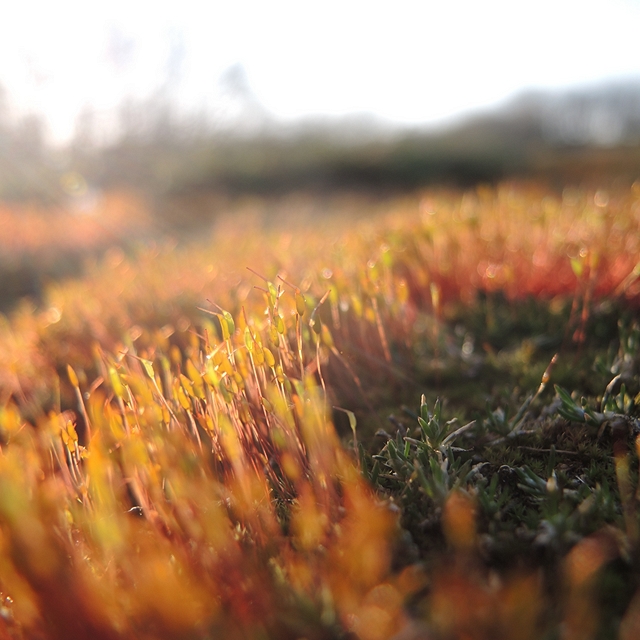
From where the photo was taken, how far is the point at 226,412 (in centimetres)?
143

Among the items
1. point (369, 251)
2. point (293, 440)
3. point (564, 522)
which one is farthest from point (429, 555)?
point (369, 251)

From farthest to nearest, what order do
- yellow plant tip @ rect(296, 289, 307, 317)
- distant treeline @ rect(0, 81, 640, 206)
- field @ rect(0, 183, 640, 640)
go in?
1. distant treeline @ rect(0, 81, 640, 206)
2. yellow plant tip @ rect(296, 289, 307, 317)
3. field @ rect(0, 183, 640, 640)

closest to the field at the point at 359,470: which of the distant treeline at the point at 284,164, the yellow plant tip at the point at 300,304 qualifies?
the yellow plant tip at the point at 300,304

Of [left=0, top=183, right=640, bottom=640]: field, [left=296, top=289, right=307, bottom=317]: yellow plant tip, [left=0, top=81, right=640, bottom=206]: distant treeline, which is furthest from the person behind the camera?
[left=0, top=81, right=640, bottom=206]: distant treeline

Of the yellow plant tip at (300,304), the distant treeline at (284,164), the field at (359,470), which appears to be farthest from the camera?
the distant treeline at (284,164)

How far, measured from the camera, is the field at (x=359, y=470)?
3.00ft

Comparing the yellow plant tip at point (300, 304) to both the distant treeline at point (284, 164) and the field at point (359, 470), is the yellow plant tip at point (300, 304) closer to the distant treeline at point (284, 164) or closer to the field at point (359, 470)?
the field at point (359, 470)

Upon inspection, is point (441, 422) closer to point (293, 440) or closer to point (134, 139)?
point (293, 440)

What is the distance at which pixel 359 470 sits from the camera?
51.6 inches

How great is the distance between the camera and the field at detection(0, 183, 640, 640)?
914 millimetres

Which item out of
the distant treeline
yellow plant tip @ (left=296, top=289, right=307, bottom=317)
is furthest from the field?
the distant treeline

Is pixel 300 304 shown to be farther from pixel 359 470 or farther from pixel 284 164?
pixel 284 164

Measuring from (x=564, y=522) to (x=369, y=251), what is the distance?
6.86 feet

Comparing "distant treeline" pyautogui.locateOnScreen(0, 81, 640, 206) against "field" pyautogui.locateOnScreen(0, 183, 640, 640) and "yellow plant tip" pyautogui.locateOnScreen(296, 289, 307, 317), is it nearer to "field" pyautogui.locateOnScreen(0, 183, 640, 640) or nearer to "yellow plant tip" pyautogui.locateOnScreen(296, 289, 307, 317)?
"field" pyautogui.locateOnScreen(0, 183, 640, 640)
